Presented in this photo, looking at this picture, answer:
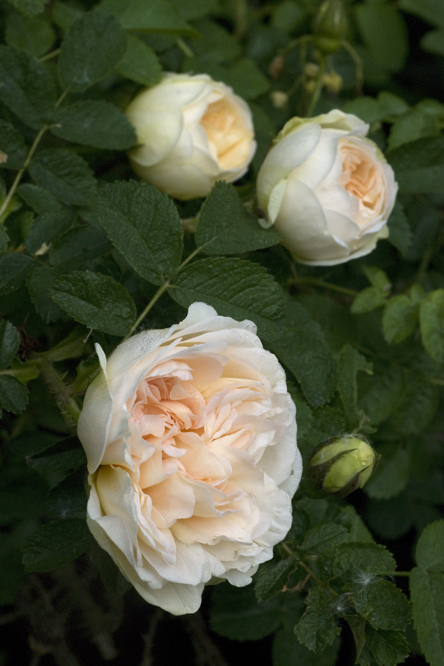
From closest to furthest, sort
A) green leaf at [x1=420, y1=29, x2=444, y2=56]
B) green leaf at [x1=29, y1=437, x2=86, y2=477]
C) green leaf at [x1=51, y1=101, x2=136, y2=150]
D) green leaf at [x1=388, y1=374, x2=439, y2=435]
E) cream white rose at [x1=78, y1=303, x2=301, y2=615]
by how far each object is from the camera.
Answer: cream white rose at [x1=78, y1=303, x2=301, y2=615] < green leaf at [x1=29, y1=437, x2=86, y2=477] < green leaf at [x1=51, y1=101, x2=136, y2=150] < green leaf at [x1=388, y1=374, x2=439, y2=435] < green leaf at [x1=420, y1=29, x2=444, y2=56]

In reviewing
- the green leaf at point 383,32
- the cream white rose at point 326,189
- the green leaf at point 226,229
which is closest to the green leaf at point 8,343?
the green leaf at point 226,229

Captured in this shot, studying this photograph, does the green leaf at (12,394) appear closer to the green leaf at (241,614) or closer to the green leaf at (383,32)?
the green leaf at (241,614)

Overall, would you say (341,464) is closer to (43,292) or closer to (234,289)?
(234,289)

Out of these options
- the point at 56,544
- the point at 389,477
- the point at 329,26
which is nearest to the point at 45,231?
the point at 56,544

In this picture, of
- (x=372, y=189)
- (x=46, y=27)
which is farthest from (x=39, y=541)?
(x=46, y=27)

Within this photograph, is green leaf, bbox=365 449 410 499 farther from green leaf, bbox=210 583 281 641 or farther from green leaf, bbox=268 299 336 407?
→ green leaf, bbox=268 299 336 407

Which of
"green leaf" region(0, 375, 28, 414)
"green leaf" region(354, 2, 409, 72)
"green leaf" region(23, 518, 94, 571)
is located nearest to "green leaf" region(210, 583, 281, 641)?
"green leaf" region(23, 518, 94, 571)

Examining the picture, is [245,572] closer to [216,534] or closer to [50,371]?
[216,534]
